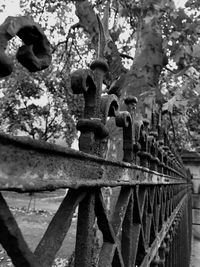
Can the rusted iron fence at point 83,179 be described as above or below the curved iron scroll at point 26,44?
below

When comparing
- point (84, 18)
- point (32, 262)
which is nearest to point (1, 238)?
point (32, 262)

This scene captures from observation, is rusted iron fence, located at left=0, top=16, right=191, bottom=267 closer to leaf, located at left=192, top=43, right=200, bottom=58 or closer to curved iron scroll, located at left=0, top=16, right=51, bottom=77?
curved iron scroll, located at left=0, top=16, right=51, bottom=77

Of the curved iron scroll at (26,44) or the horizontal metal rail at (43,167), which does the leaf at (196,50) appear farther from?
the curved iron scroll at (26,44)

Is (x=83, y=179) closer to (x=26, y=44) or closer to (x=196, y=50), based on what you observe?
(x=26, y=44)

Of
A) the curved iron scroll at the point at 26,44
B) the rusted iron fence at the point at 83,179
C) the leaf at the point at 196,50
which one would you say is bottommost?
the rusted iron fence at the point at 83,179

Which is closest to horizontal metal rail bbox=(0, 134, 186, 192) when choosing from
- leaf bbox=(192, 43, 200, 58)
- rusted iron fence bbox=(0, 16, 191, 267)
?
rusted iron fence bbox=(0, 16, 191, 267)

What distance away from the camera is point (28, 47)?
2.03 ft

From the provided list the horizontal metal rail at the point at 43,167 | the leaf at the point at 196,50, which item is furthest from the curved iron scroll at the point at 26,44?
the leaf at the point at 196,50

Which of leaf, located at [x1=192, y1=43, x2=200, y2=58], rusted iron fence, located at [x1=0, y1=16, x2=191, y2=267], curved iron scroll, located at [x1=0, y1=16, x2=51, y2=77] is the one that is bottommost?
rusted iron fence, located at [x1=0, y1=16, x2=191, y2=267]

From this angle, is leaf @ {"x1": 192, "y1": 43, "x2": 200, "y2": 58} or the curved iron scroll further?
leaf @ {"x1": 192, "y1": 43, "x2": 200, "y2": 58}

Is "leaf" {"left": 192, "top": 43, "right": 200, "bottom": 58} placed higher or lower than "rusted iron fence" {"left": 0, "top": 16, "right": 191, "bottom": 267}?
higher

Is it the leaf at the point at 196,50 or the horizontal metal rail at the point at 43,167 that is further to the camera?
the leaf at the point at 196,50

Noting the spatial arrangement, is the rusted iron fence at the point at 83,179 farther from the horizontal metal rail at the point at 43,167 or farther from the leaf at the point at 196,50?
the leaf at the point at 196,50

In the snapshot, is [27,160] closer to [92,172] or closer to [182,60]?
[92,172]
